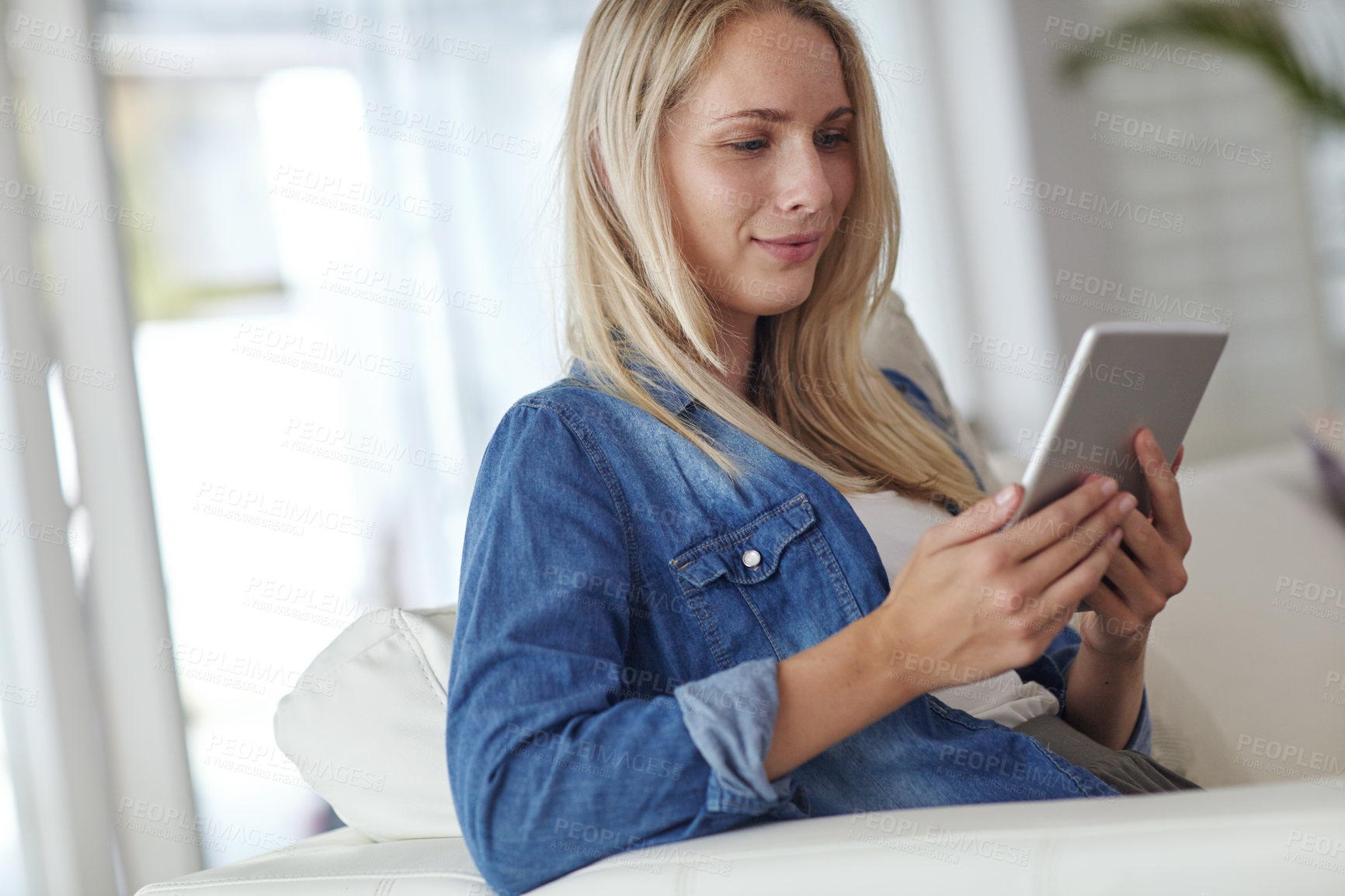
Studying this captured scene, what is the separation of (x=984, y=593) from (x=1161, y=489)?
276 millimetres

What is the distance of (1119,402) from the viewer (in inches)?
32.0

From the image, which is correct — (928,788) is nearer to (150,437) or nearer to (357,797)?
(357,797)

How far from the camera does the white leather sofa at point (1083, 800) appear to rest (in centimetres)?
63

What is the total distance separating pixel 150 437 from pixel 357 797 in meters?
1.32

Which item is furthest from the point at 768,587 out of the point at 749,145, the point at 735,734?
the point at 749,145

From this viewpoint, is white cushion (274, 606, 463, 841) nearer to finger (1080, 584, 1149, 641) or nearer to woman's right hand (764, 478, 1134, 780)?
woman's right hand (764, 478, 1134, 780)

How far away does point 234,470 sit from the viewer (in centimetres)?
217

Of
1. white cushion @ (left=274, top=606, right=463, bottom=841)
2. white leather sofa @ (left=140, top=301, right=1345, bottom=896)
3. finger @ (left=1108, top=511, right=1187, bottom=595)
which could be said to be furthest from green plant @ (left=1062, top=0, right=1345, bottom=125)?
white cushion @ (left=274, top=606, right=463, bottom=841)

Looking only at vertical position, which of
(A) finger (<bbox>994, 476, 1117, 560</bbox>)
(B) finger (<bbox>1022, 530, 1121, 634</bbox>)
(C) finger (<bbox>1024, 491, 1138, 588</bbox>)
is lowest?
(B) finger (<bbox>1022, 530, 1121, 634</bbox>)

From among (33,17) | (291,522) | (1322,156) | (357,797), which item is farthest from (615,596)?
(1322,156)

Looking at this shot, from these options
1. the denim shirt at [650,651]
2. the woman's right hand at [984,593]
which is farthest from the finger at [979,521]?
the denim shirt at [650,651]

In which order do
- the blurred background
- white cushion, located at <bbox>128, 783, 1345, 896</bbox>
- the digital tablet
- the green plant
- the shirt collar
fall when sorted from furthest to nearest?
the green plant < the blurred background < the shirt collar < the digital tablet < white cushion, located at <bbox>128, 783, 1345, 896</bbox>

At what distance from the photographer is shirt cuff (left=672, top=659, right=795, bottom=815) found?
29.2 inches

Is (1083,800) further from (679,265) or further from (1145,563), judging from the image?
(679,265)
